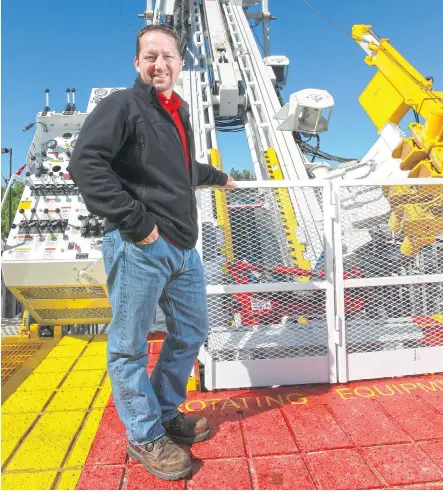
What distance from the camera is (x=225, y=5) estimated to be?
10.4 meters

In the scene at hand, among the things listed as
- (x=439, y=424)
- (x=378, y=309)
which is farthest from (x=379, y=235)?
(x=439, y=424)

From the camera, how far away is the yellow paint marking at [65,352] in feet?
12.5

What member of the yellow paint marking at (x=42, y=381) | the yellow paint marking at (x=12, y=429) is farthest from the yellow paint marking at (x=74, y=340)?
the yellow paint marking at (x=12, y=429)

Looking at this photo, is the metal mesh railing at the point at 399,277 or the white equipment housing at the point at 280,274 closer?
Answer: the white equipment housing at the point at 280,274

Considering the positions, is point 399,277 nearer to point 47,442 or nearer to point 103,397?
point 103,397

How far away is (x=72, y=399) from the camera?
2801 millimetres

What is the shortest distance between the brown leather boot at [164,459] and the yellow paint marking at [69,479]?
0.28m

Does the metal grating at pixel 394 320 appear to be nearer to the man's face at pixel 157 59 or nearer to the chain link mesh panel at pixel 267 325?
the chain link mesh panel at pixel 267 325

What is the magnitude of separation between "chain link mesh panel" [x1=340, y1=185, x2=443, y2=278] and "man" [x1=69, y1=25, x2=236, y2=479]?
1.80 meters

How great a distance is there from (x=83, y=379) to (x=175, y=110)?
2.24 m

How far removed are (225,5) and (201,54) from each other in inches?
A: 105

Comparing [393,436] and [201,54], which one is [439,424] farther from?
[201,54]

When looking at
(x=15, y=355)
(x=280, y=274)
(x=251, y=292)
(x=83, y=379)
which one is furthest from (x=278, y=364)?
(x=15, y=355)

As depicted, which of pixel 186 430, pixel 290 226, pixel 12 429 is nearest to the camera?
pixel 186 430
